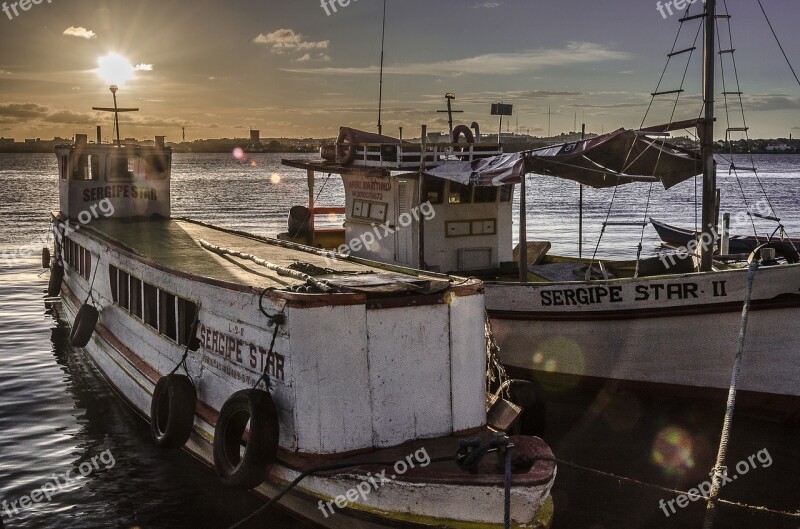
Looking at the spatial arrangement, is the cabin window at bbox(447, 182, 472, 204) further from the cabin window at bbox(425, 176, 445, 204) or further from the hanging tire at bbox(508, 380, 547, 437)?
the hanging tire at bbox(508, 380, 547, 437)

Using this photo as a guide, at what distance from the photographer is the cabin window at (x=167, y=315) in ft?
37.4

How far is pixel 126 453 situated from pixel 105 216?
9057mm

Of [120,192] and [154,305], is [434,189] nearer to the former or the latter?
[154,305]

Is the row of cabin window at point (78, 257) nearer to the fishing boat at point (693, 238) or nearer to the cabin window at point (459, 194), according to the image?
the cabin window at point (459, 194)

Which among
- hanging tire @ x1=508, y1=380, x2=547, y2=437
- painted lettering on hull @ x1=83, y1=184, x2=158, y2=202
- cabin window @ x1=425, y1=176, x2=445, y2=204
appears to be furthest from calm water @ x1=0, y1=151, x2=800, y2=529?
cabin window @ x1=425, y1=176, x2=445, y2=204

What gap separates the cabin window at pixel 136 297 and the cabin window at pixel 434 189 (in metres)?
6.86

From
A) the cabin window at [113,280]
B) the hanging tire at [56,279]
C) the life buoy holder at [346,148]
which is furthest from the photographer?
the hanging tire at [56,279]

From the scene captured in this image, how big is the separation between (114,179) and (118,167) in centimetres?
32

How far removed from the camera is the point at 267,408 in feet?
27.6

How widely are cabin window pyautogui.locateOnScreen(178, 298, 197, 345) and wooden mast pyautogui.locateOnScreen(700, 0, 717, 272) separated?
9374 millimetres

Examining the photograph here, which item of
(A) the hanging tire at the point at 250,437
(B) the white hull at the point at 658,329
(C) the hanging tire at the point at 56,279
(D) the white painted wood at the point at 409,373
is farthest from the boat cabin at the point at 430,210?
(A) the hanging tire at the point at 250,437

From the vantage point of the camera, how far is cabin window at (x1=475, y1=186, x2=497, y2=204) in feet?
58.8

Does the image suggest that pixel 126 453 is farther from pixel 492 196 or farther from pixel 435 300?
pixel 492 196

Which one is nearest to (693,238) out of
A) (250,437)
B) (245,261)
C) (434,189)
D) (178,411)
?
(434,189)
